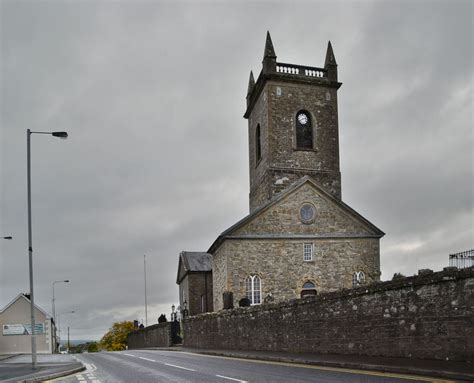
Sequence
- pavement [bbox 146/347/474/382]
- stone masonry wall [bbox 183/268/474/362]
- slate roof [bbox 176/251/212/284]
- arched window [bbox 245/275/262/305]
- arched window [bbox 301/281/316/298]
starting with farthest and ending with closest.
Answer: slate roof [bbox 176/251/212/284] < arched window [bbox 301/281/316/298] < arched window [bbox 245/275/262/305] < stone masonry wall [bbox 183/268/474/362] < pavement [bbox 146/347/474/382]

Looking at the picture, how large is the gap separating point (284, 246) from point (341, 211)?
4.91 meters

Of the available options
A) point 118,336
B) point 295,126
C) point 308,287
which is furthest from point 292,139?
point 118,336

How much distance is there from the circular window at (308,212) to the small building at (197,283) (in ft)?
61.6

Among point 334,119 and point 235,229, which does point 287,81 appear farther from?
point 235,229

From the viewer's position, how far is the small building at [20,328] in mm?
56562

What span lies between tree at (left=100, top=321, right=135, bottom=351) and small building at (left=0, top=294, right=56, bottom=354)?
5443 cm

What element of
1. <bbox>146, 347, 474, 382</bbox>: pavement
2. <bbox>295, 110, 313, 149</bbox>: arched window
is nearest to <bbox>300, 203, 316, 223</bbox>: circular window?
<bbox>295, 110, 313, 149</bbox>: arched window

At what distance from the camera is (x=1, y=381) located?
41.5ft

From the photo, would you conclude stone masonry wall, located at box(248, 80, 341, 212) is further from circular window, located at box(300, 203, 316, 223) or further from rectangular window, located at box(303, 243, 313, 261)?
rectangular window, located at box(303, 243, 313, 261)

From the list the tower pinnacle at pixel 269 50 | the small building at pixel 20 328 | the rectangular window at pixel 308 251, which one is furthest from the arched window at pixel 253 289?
the small building at pixel 20 328

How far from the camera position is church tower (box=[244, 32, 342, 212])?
38.1 metres

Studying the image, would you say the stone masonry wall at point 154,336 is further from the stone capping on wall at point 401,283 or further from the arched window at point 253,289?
the stone capping on wall at point 401,283

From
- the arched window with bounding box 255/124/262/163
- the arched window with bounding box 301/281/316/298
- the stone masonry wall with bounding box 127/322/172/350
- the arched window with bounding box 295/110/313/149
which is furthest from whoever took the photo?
the stone masonry wall with bounding box 127/322/172/350

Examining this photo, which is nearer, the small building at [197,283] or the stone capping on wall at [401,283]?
the stone capping on wall at [401,283]
